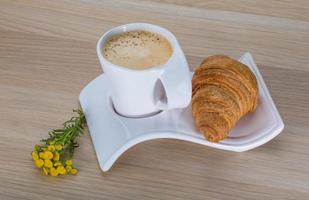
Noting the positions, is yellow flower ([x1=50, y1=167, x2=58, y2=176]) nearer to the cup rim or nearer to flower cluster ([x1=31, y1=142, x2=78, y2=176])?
flower cluster ([x1=31, y1=142, x2=78, y2=176])

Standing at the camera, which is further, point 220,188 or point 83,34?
point 83,34

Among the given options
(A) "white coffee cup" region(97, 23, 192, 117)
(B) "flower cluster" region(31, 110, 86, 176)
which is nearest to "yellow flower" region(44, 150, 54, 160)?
(B) "flower cluster" region(31, 110, 86, 176)

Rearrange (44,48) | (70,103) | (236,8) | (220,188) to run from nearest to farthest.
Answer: (220,188) < (70,103) < (44,48) < (236,8)

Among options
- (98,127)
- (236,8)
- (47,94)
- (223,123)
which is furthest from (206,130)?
(236,8)

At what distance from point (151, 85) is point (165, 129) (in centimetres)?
7

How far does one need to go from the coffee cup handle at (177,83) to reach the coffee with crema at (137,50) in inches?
1.2

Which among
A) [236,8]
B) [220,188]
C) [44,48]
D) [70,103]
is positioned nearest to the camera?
[220,188]

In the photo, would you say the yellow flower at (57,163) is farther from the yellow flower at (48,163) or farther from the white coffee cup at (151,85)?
the white coffee cup at (151,85)

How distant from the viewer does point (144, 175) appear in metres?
0.72

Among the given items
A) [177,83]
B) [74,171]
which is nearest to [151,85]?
[177,83]

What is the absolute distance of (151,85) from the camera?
0.72 m

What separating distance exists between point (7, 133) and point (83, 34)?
0.28m

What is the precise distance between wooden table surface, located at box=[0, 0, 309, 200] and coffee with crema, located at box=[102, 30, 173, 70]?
0.40ft

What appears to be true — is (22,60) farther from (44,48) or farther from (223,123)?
(223,123)
